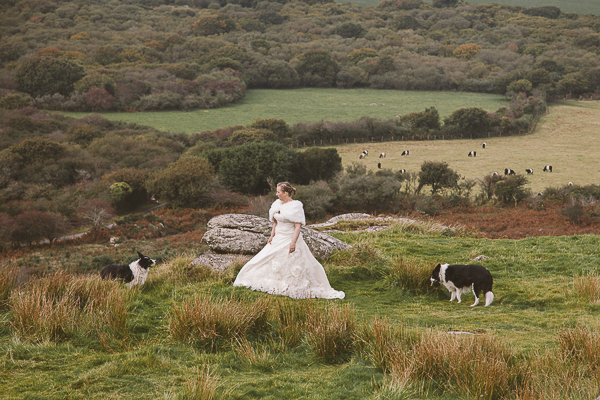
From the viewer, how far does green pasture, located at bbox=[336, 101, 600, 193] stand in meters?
41.6

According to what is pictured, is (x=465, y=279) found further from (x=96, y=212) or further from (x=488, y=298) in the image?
(x=96, y=212)

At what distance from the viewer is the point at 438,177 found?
108ft

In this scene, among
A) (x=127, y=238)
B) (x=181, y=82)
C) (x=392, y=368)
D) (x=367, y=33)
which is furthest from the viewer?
(x=367, y=33)

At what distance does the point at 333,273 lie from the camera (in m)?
10.6

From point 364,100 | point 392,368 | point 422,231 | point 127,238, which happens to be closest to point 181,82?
point 364,100

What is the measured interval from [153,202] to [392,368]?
110ft

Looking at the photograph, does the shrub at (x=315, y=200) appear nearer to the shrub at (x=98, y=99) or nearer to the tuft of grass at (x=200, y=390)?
the tuft of grass at (x=200, y=390)

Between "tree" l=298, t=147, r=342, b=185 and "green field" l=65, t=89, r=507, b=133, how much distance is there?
25.5 meters

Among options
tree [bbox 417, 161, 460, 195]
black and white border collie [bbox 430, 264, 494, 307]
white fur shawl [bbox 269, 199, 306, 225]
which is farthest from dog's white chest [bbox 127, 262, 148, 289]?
tree [bbox 417, 161, 460, 195]

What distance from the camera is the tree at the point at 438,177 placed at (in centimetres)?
3284

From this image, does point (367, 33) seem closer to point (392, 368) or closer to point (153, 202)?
point (153, 202)

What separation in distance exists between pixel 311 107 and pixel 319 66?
2564cm

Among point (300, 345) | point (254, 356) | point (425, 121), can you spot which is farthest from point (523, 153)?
point (254, 356)

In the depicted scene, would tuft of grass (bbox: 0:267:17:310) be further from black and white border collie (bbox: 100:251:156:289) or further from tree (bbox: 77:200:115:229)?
tree (bbox: 77:200:115:229)
